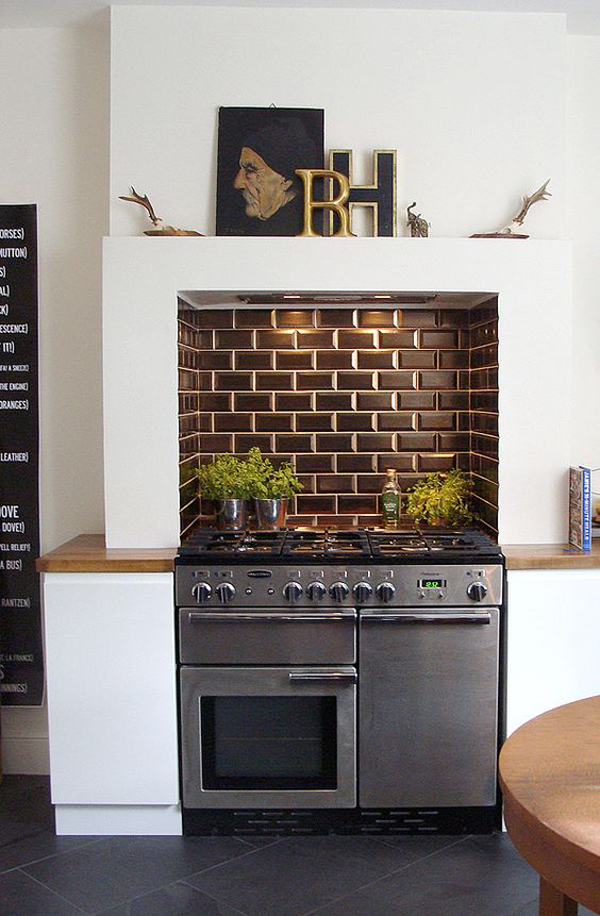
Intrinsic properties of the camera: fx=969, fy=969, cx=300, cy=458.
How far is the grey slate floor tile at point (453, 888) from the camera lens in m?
3.11

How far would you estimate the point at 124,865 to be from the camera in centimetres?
344

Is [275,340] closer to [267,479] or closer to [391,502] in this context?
[267,479]

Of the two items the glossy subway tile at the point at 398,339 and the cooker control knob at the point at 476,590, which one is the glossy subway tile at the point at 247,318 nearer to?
the glossy subway tile at the point at 398,339

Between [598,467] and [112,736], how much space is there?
2340mm

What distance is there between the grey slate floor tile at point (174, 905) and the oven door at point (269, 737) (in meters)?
0.44

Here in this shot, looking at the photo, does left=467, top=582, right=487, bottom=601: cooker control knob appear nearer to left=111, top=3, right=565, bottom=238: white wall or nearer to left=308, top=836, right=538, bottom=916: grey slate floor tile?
left=308, top=836, right=538, bottom=916: grey slate floor tile

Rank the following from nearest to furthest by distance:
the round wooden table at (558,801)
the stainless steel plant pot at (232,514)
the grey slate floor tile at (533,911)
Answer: the round wooden table at (558,801) → the grey slate floor tile at (533,911) → the stainless steel plant pot at (232,514)

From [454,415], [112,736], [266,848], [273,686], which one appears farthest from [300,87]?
[266,848]

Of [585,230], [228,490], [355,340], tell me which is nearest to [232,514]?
[228,490]

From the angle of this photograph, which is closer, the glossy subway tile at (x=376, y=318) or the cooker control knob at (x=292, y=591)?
the cooker control knob at (x=292, y=591)

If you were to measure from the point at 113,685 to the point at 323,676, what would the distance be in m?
0.79

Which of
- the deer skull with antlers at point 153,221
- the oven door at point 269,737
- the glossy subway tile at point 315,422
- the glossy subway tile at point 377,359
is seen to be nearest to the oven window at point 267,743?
the oven door at point 269,737

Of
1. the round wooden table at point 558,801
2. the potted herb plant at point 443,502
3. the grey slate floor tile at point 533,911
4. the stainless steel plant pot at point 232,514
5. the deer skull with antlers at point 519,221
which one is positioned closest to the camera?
the round wooden table at point 558,801

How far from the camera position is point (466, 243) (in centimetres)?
376
